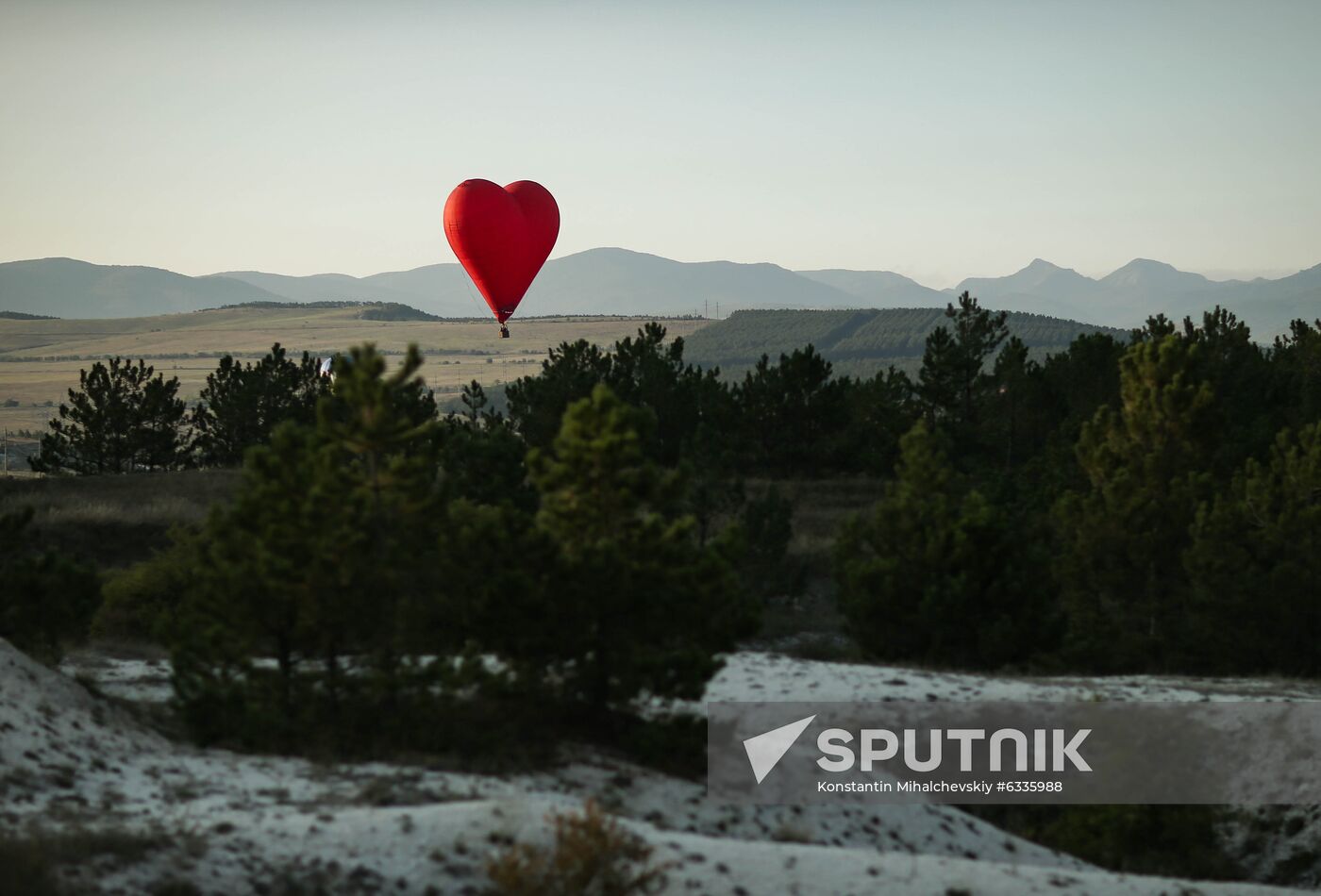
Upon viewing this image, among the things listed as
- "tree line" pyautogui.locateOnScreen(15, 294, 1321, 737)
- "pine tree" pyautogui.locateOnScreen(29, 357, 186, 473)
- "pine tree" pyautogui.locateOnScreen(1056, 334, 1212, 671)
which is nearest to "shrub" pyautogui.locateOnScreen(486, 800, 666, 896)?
"tree line" pyautogui.locateOnScreen(15, 294, 1321, 737)

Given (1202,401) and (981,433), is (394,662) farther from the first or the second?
(981,433)

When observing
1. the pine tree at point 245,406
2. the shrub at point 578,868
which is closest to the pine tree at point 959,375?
the pine tree at point 245,406

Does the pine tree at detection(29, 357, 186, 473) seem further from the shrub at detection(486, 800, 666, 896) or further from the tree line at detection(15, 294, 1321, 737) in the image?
the shrub at detection(486, 800, 666, 896)

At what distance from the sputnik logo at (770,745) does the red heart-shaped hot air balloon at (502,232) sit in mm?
23498

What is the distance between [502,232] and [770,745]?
85.3 ft

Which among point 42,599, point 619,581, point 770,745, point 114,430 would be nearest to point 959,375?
point 114,430

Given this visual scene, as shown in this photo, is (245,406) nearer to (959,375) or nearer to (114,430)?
(114,430)

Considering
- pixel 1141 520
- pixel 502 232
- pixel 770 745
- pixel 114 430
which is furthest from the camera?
pixel 114 430

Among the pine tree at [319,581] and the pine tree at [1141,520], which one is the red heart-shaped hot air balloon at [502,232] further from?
the pine tree at [319,581]

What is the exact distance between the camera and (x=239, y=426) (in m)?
53.6

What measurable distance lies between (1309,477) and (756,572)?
1340 cm

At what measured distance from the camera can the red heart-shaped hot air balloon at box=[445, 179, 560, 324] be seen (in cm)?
3950

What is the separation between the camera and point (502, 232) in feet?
131

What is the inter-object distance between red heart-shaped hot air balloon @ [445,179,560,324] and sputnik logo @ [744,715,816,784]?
77.1 feet
